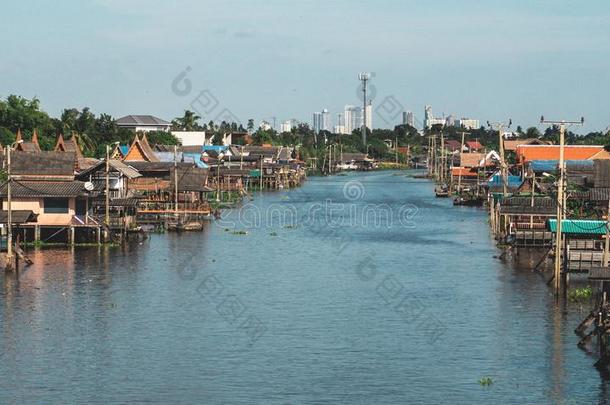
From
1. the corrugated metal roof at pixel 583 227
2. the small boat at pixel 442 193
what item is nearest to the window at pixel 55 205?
the corrugated metal roof at pixel 583 227

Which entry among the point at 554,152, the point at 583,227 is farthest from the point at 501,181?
the point at 583,227

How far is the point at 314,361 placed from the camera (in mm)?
28734

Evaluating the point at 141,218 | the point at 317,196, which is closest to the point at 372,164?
the point at 317,196

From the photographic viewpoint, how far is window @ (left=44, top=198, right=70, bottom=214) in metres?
51.3

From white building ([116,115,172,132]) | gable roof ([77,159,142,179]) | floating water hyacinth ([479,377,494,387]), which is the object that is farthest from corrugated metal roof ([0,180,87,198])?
white building ([116,115,172,132])

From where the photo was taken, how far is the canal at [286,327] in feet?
86.1

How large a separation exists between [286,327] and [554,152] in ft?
214

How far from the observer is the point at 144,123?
511ft

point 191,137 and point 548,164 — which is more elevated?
point 191,137

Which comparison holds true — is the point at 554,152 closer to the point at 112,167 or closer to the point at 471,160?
the point at 471,160

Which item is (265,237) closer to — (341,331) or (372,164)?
(341,331)

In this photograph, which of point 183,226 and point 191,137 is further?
point 191,137

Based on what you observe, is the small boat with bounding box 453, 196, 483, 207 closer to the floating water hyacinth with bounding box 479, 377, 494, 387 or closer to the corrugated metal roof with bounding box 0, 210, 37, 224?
the corrugated metal roof with bounding box 0, 210, 37, 224

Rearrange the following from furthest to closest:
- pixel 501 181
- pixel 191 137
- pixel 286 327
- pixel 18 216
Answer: pixel 191 137 < pixel 501 181 < pixel 18 216 < pixel 286 327
